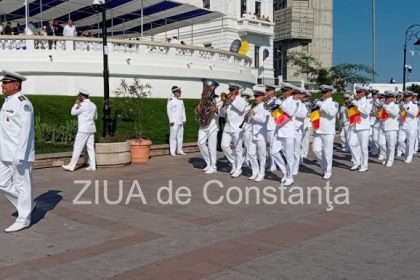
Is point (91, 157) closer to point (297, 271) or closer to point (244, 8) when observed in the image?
point (297, 271)

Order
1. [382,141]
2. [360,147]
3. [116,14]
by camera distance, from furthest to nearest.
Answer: [116,14], [382,141], [360,147]

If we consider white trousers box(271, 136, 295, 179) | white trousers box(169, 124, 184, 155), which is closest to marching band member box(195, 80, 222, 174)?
white trousers box(271, 136, 295, 179)

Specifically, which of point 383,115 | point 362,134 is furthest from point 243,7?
point 362,134

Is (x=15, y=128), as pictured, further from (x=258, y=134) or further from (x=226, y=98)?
(x=226, y=98)

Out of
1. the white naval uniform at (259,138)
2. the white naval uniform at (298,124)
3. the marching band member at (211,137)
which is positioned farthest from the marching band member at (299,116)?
the marching band member at (211,137)

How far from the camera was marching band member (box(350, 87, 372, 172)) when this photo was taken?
41.1ft

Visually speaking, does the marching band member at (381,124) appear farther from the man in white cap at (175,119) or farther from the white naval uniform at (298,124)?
the man in white cap at (175,119)

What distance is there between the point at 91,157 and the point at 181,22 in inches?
874

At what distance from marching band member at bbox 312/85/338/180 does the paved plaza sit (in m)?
0.86

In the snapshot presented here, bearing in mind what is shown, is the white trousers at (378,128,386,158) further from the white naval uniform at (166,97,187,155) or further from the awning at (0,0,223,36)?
the awning at (0,0,223,36)

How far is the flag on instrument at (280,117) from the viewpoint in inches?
406

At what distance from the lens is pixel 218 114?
11.6m

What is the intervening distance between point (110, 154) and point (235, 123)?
10.9 feet

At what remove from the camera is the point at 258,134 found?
10.6 m
